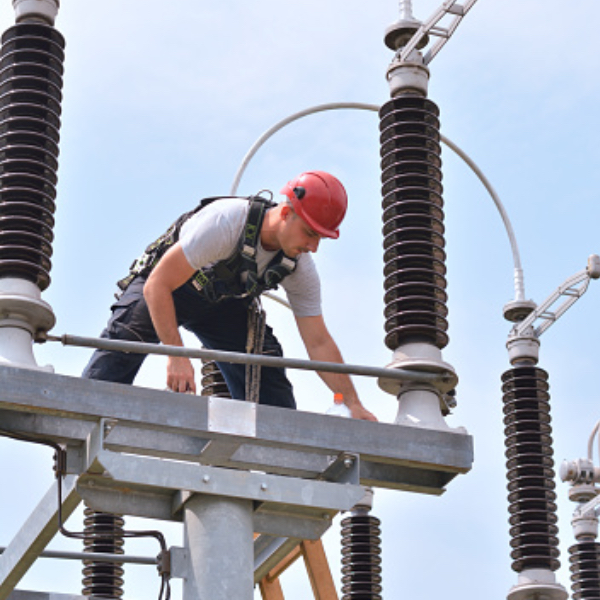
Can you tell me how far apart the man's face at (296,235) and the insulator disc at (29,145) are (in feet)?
3.95

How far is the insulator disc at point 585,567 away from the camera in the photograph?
13320 millimetres

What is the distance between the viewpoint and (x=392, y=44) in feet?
27.8

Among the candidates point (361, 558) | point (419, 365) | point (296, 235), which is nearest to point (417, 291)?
point (419, 365)

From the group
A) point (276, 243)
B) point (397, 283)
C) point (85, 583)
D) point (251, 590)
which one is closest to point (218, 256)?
point (276, 243)

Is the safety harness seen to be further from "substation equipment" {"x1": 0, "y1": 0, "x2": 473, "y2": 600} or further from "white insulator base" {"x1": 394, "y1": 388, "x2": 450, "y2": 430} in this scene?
"white insulator base" {"x1": 394, "y1": 388, "x2": 450, "y2": 430}

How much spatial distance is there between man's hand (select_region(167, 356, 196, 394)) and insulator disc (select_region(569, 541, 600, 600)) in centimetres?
648

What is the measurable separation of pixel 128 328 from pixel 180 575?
6.84 feet

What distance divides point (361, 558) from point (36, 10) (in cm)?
515

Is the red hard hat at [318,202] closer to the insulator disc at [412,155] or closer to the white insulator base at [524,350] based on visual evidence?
the insulator disc at [412,155]

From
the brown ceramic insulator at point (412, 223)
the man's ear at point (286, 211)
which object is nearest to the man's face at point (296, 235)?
the man's ear at point (286, 211)

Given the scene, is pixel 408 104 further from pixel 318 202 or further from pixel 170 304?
pixel 170 304

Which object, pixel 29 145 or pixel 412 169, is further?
pixel 412 169

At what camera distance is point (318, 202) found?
8.18 meters

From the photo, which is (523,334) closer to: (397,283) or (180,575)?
(397,283)
